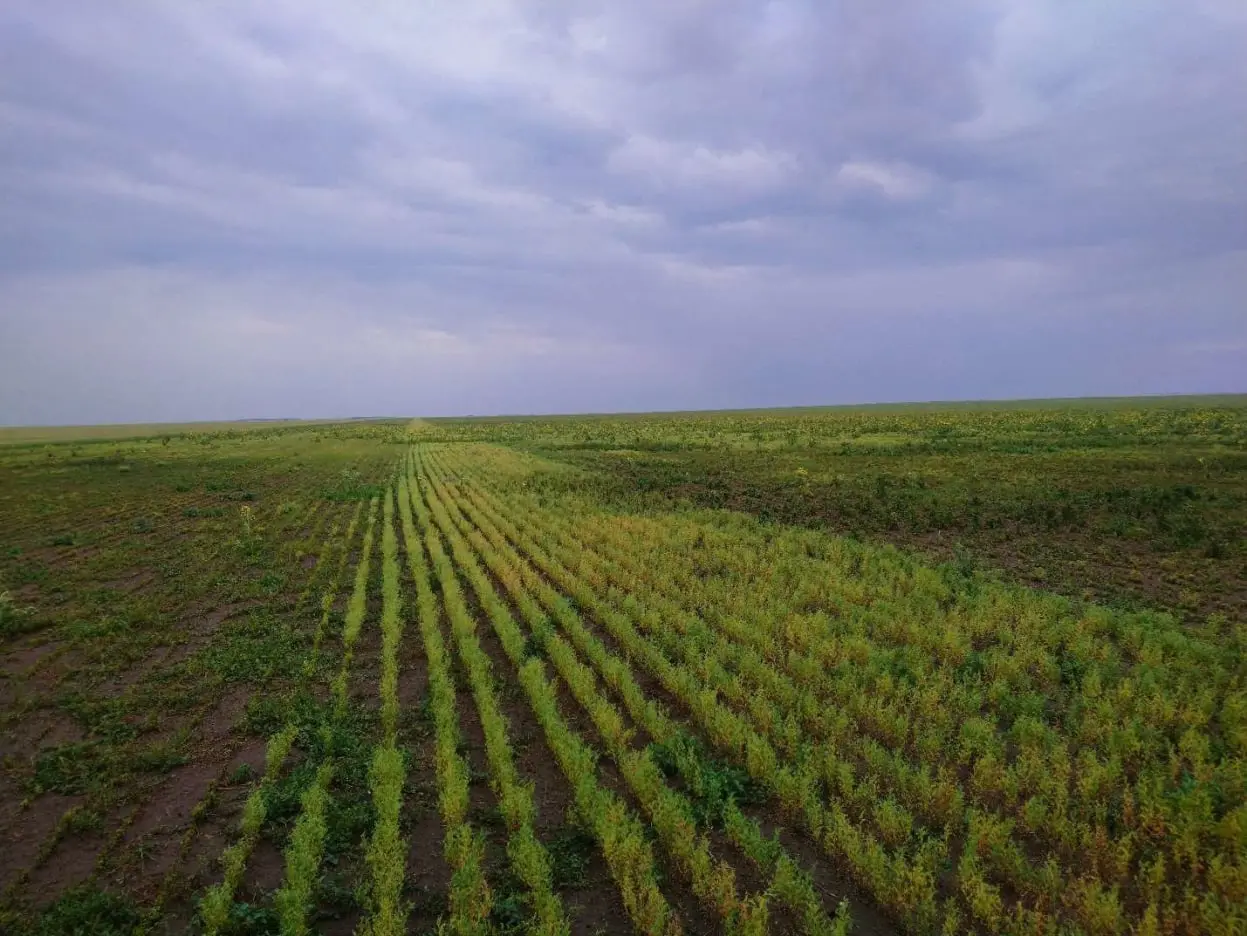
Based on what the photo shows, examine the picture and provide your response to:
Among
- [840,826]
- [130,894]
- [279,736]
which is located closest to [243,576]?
[279,736]

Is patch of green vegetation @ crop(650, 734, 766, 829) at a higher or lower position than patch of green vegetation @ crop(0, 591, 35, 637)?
lower

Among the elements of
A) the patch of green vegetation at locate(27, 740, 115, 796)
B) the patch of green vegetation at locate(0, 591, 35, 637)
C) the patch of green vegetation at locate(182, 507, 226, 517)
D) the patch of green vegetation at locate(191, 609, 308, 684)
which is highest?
the patch of green vegetation at locate(182, 507, 226, 517)

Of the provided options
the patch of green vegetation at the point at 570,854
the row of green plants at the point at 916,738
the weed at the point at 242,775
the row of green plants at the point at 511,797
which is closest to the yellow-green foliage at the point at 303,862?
the weed at the point at 242,775

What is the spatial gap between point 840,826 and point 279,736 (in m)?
6.35

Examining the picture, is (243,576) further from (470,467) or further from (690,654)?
(470,467)

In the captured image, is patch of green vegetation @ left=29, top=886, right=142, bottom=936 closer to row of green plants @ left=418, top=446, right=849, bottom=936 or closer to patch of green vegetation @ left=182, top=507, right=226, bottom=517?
row of green plants @ left=418, top=446, right=849, bottom=936

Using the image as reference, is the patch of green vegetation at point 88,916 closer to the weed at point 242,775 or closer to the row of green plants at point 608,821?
the weed at point 242,775

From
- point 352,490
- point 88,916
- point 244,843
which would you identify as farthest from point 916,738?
point 352,490

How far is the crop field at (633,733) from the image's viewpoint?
5559mm

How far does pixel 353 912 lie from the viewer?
5.71m

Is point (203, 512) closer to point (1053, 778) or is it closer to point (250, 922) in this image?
point (250, 922)

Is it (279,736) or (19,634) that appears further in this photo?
(19,634)

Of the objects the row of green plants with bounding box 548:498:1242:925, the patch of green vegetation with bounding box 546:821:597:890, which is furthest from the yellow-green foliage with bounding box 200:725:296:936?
the row of green plants with bounding box 548:498:1242:925

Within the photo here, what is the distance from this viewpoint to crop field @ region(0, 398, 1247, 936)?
5.56m
